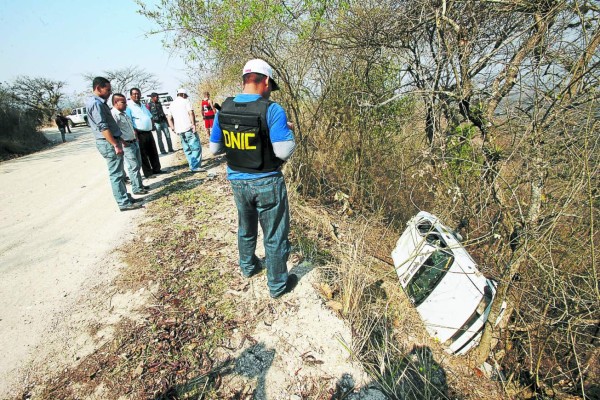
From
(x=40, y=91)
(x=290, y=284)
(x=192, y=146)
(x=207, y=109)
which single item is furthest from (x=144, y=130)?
(x=40, y=91)

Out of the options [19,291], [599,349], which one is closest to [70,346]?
[19,291]

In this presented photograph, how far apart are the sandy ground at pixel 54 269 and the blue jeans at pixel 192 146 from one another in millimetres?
873

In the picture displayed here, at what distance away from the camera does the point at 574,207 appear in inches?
98.0

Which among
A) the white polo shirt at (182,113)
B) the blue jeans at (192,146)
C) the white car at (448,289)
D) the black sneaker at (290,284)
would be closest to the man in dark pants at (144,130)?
the white polo shirt at (182,113)

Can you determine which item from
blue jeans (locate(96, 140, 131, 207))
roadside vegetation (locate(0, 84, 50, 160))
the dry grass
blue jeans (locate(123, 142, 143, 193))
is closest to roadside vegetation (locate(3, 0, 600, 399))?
A: the dry grass

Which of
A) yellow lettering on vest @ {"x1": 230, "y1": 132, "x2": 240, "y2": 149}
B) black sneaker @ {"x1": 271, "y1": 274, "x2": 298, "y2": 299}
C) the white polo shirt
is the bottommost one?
black sneaker @ {"x1": 271, "y1": 274, "x2": 298, "y2": 299}

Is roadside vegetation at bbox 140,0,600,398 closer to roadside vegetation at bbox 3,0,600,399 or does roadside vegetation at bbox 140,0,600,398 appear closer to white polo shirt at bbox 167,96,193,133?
roadside vegetation at bbox 3,0,600,399

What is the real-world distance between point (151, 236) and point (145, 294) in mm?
1260

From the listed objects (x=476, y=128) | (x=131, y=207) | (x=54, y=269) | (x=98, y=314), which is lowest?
(x=98, y=314)

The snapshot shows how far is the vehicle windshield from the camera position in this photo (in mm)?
3064

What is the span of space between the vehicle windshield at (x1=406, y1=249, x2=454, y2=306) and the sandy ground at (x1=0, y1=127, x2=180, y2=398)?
2919mm

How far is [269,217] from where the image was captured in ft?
8.03

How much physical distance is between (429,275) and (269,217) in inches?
76.0

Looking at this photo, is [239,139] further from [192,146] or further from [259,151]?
[192,146]
